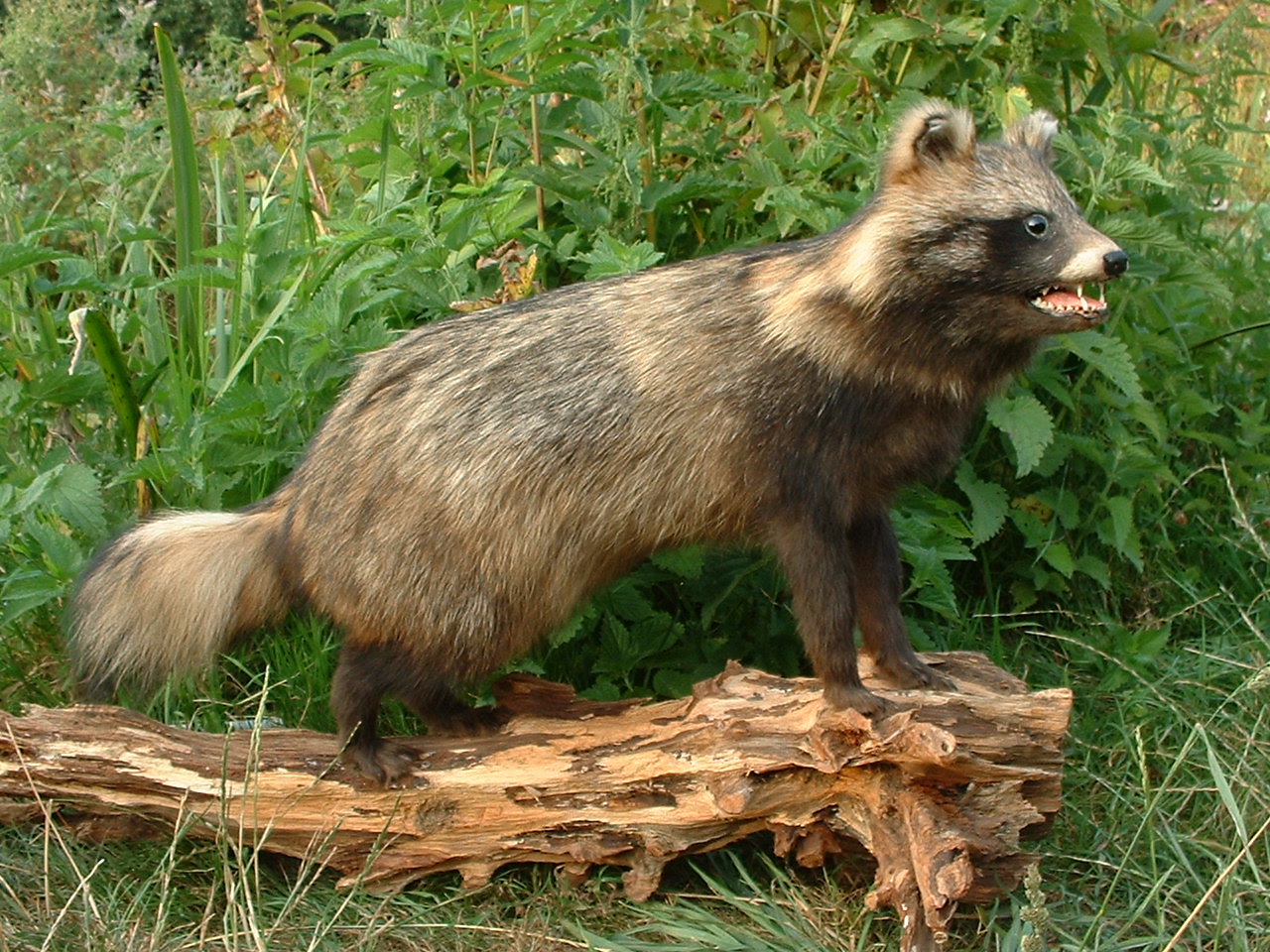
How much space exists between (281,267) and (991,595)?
257 centimetres

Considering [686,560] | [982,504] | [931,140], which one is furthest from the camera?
[982,504]

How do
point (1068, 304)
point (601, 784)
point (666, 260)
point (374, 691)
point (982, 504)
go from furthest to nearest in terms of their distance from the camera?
point (666, 260) < point (982, 504) < point (374, 691) < point (601, 784) < point (1068, 304)

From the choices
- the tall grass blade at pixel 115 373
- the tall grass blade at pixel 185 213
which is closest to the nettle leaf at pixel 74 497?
the tall grass blade at pixel 115 373

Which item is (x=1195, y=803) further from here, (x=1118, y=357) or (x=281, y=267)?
(x=281, y=267)

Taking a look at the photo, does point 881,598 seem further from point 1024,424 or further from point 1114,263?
→ point 1114,263

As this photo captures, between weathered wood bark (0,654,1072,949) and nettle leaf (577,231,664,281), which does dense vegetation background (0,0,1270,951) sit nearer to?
nettle leaf (577,231,664,281)

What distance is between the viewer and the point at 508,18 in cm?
524

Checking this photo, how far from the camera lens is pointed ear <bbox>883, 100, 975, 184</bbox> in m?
3.44

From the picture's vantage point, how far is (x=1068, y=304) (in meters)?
3.33

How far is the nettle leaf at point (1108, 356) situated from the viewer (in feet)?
13.8

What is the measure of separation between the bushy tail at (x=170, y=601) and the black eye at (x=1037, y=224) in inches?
83.1

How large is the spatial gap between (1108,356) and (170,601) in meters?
2.83

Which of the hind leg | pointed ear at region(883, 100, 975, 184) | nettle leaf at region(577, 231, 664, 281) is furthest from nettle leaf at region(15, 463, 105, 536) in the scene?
pointed ear at region(883, 100, 975, 184)

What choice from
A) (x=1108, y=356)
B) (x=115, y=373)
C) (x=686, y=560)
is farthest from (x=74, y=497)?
(x=1108, y=356)
